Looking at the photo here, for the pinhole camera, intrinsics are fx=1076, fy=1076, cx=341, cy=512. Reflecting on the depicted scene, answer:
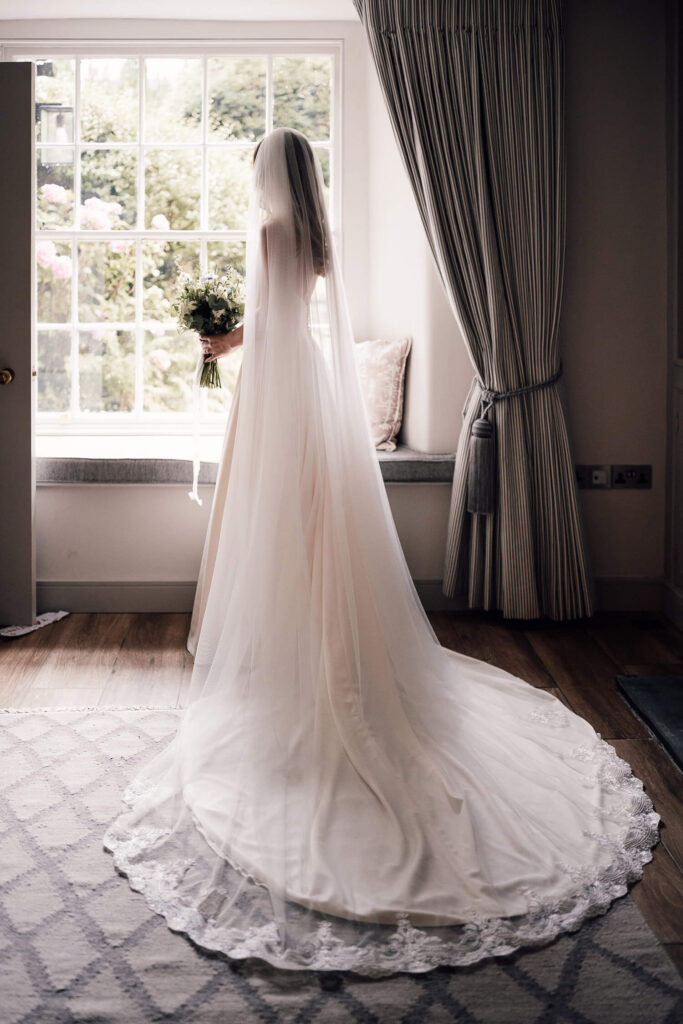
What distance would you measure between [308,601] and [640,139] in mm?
2584

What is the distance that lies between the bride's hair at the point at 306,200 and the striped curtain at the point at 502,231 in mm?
1192

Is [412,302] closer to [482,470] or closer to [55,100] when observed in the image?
[482,470]

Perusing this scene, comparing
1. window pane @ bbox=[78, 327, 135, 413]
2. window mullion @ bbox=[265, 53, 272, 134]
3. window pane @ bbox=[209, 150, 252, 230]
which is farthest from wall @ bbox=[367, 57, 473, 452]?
window pane @ bbox=[78, 327, 135, 413]

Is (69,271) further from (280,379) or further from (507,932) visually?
(507,932)

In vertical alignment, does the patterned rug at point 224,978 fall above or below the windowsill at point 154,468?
below

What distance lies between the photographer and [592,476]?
14.2ft

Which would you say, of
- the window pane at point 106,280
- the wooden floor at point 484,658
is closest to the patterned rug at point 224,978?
the wooden floor at point 484,658

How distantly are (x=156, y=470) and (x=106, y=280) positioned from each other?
3.70ft

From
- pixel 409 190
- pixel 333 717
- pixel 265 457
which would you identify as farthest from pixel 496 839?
pixel 409 190

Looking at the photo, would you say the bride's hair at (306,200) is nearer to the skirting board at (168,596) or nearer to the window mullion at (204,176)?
the skirting board at (168,596)

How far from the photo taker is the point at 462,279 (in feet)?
13.3

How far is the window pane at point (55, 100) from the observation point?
189 inches

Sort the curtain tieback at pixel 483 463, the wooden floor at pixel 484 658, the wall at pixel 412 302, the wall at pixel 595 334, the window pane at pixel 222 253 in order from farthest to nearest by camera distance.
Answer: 1. the window pane at pixel 222 253
2. the wall at pixel 412 302
3. the wall at pixel 595 334
4. the curtain tieback at pixel 483 463
5. the wooden floor at pixel 484 658

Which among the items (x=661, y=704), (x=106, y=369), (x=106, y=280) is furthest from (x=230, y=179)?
(x=661, y=704)
